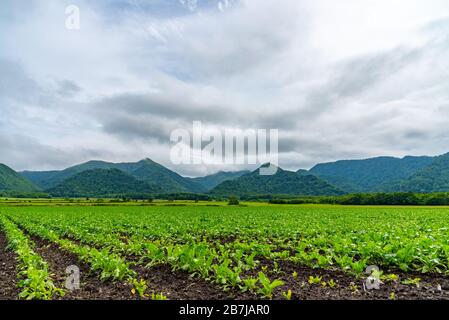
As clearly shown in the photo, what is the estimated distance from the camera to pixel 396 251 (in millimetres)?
10750

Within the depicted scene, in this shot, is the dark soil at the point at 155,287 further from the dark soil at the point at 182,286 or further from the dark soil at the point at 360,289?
the dark soil at the point at 360,289

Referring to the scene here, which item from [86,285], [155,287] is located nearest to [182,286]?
[155,287]

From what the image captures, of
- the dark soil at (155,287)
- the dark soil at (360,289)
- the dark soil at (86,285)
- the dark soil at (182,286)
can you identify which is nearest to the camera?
the dark soil at (360,289)

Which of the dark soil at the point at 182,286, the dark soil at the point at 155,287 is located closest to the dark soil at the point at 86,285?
the dark soil at the point at 155,287

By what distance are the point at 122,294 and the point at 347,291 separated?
5738 mm

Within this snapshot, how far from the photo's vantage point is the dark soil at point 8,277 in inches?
329

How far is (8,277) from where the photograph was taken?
34.3 ft

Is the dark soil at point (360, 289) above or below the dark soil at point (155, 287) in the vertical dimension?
above

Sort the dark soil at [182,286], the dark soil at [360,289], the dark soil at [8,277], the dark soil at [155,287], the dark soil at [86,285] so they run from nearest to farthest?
the dark soil at [360,289] → the dark soil at [182,286] → the dark soil at [155,287] → the dark soil at [86,285] → the dark soil at [8,277]

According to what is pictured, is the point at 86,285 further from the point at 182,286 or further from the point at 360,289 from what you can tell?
Answer: the point at 360,289

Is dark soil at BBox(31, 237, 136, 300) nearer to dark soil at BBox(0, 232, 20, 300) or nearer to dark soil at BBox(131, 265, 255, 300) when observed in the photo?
dark soil at BBox(131, 265, 255, 300)
